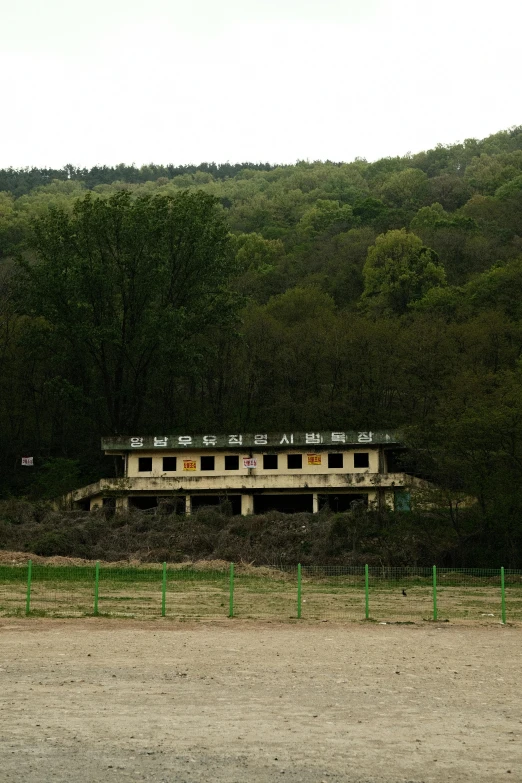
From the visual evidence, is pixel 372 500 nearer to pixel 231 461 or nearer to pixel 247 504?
pixel 247 504

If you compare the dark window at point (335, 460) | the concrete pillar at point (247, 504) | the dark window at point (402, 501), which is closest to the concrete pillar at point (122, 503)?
the concrete pillar at point (247, 504)

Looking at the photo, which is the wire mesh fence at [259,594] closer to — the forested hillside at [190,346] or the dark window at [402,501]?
the dark window at [402,501]

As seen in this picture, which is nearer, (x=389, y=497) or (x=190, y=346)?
(x=389, y=497)

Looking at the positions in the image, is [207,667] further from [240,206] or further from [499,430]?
[240,206]

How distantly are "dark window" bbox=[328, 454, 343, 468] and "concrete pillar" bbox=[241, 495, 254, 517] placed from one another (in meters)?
6.16

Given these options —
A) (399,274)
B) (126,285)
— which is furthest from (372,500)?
(399,274)

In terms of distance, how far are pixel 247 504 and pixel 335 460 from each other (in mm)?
7017

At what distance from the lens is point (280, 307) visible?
310ft

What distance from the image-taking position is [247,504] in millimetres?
73500

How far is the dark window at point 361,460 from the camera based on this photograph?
7281 centimetres

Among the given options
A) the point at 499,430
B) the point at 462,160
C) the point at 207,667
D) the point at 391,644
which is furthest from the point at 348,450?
the point at 462,160

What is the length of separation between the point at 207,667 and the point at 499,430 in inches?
1437

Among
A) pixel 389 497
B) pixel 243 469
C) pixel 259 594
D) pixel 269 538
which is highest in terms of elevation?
pixel 243 469

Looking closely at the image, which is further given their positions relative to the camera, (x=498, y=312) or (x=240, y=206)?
(x=240, y=206)
